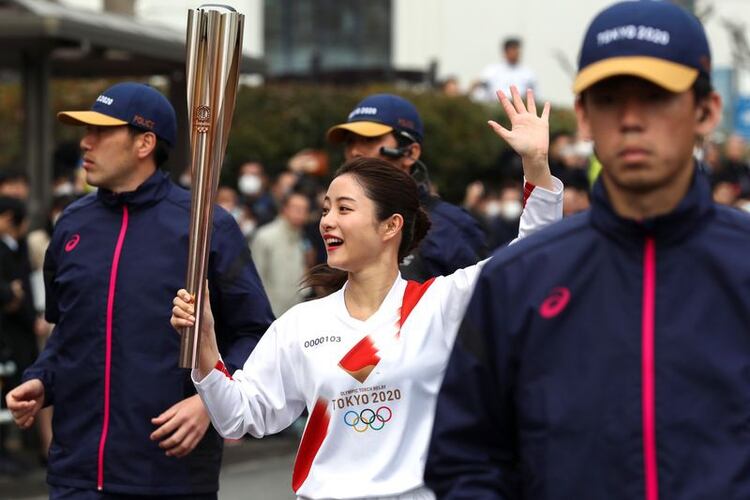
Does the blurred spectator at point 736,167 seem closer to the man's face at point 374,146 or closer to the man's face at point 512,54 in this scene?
the man's face at point 512,54

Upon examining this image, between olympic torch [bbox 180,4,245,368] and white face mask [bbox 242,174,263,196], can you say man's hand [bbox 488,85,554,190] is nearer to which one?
olympic torch [bbox 180,4,245,368]

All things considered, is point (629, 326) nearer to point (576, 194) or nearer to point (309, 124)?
point (576, 194)

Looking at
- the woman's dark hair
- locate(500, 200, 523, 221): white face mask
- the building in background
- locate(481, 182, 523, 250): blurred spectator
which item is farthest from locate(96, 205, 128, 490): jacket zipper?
the building in background

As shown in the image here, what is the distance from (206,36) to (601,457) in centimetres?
221

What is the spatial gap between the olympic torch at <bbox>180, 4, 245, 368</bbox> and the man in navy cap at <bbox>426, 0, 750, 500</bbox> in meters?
1.80

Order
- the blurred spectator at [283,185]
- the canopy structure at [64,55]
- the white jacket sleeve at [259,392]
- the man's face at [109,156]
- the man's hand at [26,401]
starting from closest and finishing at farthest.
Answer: the white jacket sleeve at [259,392], the man's hand at [26,401], the man's face at [109,156], the canopy structure at [64,55], the blurred spectator at [283,185]

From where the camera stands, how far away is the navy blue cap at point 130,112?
231 inches

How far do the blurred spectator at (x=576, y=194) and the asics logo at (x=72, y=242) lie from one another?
17.7ft

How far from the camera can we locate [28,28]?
39.9 feet

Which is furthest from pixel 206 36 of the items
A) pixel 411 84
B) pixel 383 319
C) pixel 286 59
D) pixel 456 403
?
pixel 286 59

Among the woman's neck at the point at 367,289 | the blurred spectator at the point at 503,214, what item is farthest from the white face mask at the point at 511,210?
the woman's neck at the point at 367,289

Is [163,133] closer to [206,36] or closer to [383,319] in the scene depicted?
[206,36]

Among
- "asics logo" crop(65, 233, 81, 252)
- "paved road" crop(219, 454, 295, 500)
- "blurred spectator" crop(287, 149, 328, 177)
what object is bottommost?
"paved road" crop(219, 454, 295, 500)

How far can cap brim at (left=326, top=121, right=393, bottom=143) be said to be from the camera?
20.9ft
